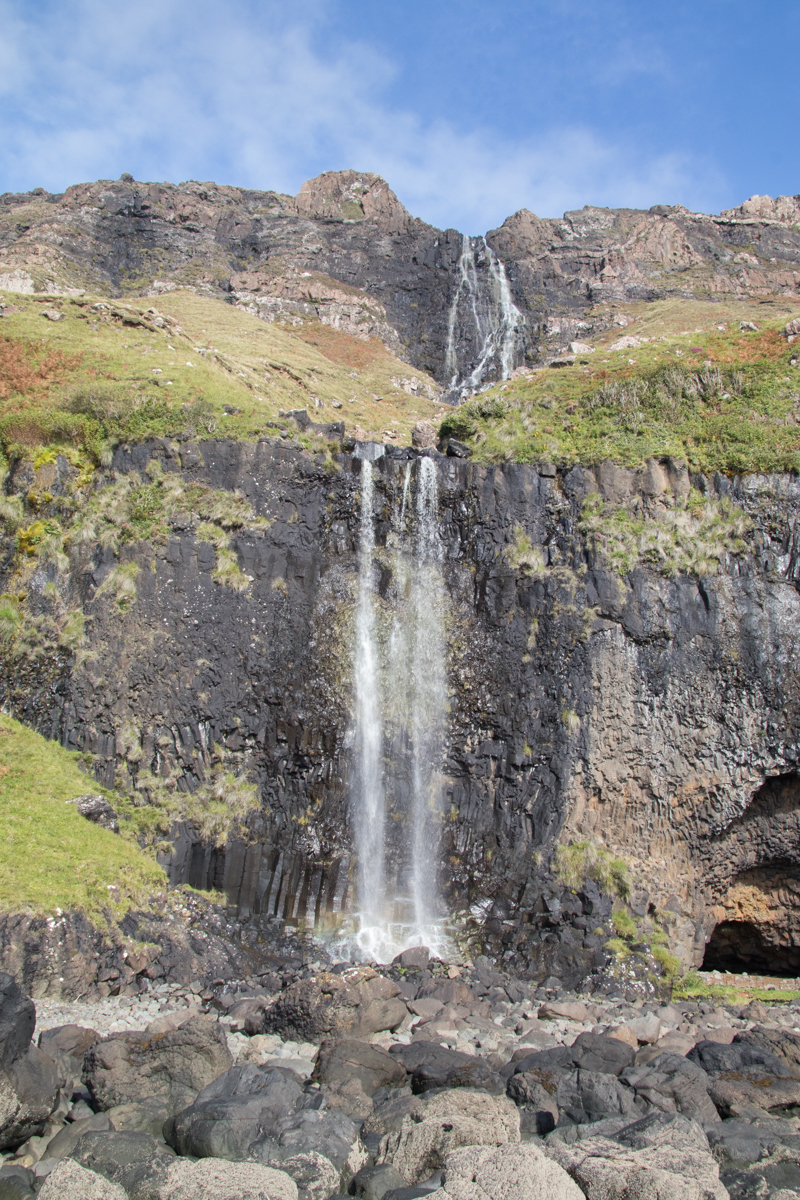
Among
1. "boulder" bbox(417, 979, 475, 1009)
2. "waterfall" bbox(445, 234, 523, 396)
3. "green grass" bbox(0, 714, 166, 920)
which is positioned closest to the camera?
"green grass" bbox(0, 714, 166, 920)

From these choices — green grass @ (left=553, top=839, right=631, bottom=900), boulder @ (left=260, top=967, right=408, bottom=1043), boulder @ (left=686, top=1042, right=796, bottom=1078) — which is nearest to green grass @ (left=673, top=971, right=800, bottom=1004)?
green grass @ (left=553, top=839, right=631, bottom=900)

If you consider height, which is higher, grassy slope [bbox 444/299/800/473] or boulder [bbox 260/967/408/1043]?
grassy slope [bbox 444/299/800/473]

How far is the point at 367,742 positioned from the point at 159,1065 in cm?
1026

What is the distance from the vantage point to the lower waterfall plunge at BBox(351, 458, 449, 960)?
57.4ft

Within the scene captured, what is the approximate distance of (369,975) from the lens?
43.9 ft

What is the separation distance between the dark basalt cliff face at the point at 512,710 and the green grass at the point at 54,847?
95cm

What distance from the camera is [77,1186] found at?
21.2ft

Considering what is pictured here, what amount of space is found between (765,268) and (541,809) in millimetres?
62288

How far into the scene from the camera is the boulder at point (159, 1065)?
887 centimetres

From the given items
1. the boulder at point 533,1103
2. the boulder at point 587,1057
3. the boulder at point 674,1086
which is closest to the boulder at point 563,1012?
the boulder at point 587,1057

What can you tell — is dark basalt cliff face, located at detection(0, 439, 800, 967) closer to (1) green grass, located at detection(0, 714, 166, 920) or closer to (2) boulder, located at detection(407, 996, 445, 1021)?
(1) green grass, located at detection(0, 714, 166, 920)

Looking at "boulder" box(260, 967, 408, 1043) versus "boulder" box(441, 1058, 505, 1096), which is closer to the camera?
"boulder" box(441, 1058, 505, 1096)

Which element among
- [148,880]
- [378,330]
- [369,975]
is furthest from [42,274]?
[369,975]

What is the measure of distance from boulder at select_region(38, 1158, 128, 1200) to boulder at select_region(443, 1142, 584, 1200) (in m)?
3.09
